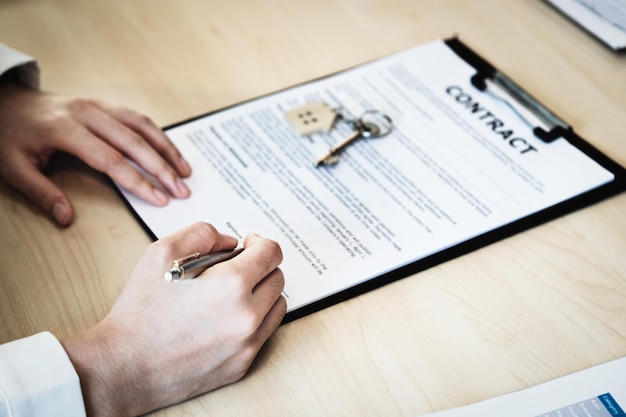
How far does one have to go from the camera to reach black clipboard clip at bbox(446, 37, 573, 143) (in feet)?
2.76

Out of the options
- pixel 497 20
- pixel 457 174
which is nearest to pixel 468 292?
pixel 457 174

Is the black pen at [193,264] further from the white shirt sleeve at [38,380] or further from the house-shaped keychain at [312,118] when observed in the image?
the house-shaped keychain at [312,118]

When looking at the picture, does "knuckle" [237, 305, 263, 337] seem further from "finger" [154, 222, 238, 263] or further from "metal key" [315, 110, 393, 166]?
"metal key" [315, 110, 393, 166]

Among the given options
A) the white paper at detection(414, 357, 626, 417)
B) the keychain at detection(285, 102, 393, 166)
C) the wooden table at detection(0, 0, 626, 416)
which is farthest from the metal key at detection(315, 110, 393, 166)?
the white paper at detection(414, 357, 626, 417)

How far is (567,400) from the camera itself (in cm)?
58

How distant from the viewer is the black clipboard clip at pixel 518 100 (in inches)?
33.1

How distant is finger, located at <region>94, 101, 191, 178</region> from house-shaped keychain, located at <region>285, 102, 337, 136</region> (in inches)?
6.3

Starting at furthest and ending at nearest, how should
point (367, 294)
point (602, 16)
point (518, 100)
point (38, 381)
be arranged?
1. point (602, 16)
2. point (518, 100)
3. point (367, 294)
4. point (38, 381)

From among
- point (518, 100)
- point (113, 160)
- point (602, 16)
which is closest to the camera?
point (113, 160)

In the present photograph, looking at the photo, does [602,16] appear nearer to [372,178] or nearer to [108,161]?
[372,178]

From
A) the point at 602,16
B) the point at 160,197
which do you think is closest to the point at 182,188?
the point at 160,197

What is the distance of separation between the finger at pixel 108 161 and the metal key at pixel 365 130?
0.69 feet

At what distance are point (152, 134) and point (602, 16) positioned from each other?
774mm

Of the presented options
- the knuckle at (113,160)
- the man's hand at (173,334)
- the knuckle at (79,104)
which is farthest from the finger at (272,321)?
the knuckle at (79,104)
